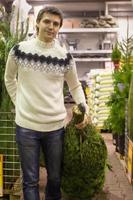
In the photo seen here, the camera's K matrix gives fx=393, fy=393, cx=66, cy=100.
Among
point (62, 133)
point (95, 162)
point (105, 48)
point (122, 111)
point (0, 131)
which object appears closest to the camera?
point (62, 133)

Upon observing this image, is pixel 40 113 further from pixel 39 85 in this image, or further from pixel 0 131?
pixel 0 131

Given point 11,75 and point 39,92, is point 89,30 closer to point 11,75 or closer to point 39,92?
point 11,75

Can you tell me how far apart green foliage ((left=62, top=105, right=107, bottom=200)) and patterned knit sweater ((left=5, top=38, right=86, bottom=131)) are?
356 millimetres

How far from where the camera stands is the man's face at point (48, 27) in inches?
87.7

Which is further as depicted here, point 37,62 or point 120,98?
point 120,98

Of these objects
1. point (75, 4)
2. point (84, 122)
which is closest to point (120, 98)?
point (84, 122)

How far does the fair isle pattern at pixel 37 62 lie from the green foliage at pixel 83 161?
0.45m

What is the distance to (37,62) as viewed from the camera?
2248 millimetres

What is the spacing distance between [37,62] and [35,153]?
53 cm

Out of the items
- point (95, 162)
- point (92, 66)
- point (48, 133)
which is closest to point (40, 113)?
point (48, 133)

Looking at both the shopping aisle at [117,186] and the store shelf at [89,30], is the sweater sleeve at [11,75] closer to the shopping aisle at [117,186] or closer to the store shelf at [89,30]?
the shopping aisle at [117,186]

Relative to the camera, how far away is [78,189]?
2.87 m

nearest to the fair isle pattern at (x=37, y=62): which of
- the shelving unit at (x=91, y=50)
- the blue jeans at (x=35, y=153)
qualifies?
the blue jeans at (x=35, y=153)

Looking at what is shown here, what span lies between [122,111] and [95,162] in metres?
1.55
